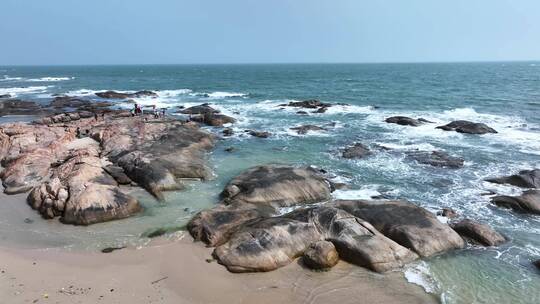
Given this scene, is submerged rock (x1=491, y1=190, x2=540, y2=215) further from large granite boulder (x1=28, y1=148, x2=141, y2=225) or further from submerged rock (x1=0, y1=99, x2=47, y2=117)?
submerged rock (x1=0, y1=99, x2=47, y2=117)

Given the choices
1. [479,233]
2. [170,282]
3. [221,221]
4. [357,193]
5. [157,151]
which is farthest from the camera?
[157,151]

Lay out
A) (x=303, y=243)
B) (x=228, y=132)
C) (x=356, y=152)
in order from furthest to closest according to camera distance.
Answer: (x=228, y=132) < (x=356, y=152) < (x=303, y=243)

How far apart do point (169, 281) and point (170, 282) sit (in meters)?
0.08

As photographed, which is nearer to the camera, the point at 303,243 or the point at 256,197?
the point at 303,243

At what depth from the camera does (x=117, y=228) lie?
17172mm

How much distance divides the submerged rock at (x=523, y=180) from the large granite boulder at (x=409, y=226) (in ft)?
29.1

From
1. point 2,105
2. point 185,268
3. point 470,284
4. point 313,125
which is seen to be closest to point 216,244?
point 185,268

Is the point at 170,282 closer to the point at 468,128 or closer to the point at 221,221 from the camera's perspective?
the point at 221,221

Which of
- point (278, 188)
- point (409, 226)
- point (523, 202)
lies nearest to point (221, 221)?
point (278, 188)

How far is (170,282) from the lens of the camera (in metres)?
13.3

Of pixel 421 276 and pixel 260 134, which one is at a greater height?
pixel 260 134

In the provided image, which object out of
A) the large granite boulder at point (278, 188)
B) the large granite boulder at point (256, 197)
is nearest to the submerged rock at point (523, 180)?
the large granite boulder at point (278, 188)

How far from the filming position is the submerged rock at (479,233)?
16000 millimetres

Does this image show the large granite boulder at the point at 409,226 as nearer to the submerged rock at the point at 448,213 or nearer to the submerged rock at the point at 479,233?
the submerged rock at the point at 479,233
